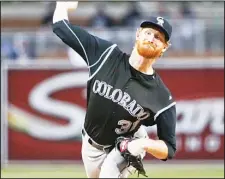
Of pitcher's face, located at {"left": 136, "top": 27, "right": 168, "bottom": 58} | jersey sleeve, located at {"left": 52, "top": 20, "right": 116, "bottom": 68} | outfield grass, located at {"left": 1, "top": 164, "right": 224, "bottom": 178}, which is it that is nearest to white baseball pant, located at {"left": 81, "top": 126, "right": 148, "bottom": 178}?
jersey sleeve, located at {"left": 52, "top": 20, "right": 116, "bottom": 68}

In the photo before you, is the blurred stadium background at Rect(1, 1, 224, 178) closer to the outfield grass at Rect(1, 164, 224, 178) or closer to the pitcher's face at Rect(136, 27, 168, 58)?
the outfield grass at Rect(1, 164, 224, 178)

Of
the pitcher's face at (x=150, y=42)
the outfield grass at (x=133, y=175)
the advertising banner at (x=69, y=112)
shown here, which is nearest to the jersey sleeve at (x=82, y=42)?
the pitcher's face at (x=150, y=42)

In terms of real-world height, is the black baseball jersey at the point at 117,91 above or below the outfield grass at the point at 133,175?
above

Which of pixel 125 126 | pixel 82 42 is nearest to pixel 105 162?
pixel 125 126

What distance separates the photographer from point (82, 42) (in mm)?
7785

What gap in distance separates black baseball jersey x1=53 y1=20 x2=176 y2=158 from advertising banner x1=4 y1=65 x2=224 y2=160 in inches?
312

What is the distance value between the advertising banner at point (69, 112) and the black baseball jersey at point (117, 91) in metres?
7.91

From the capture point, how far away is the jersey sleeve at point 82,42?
25.5ft

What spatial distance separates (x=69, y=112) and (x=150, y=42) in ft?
28.0

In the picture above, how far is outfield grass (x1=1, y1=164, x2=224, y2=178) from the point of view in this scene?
1360 cm

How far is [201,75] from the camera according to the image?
15867 mm

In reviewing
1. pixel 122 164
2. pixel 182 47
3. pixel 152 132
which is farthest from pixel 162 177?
pixel 122 164

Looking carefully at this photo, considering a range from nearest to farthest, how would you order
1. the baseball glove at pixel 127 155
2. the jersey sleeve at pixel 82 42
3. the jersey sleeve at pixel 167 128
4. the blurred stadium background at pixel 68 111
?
the baseball glove at pixel 127 155 → the jersey sleeve at pixel 167 128 → the jersey sleeve at pixel 82 42 → the blurred stadium background at pixel 68 111

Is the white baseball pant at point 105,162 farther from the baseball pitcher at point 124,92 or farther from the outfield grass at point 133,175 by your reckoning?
the outfield grass at point 133,175
